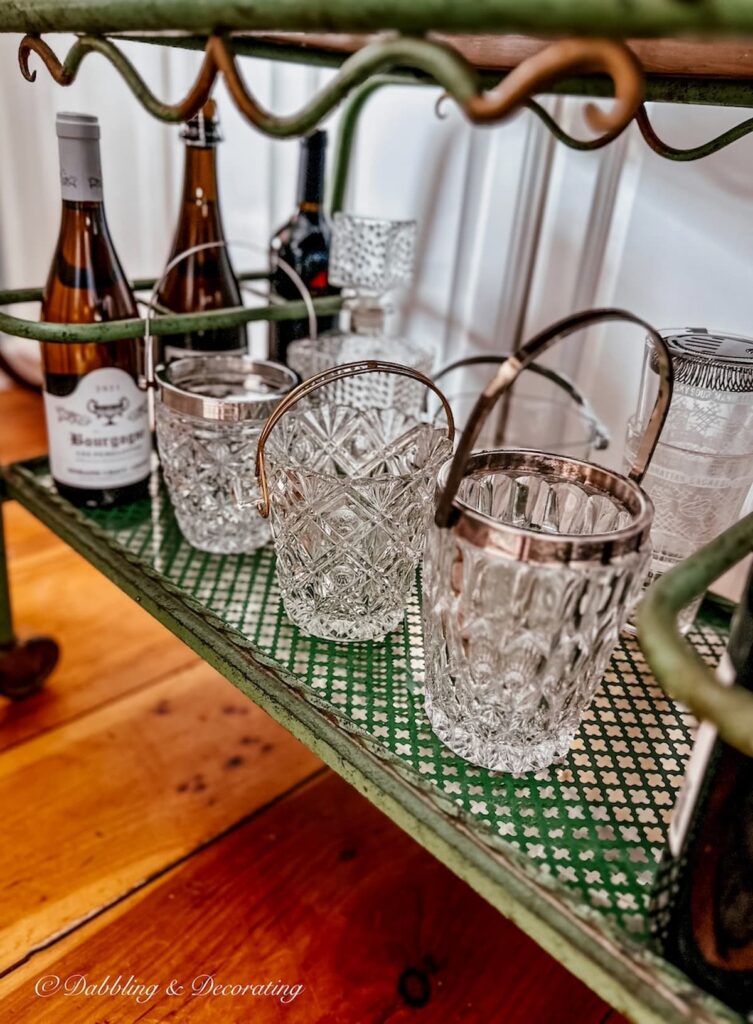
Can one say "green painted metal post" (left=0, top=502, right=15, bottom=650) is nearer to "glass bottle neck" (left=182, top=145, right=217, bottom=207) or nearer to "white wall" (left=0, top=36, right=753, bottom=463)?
"glass bottle neck" (left=182, top=145, right=217, bottom=207)

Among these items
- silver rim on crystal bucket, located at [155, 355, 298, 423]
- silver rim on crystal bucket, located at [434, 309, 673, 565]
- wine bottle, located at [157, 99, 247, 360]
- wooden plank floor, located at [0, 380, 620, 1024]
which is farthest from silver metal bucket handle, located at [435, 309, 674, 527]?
wine bottle, located at [157, 99, 247, 360]

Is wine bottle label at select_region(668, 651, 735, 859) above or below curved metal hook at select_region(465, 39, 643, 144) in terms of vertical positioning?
Result: below

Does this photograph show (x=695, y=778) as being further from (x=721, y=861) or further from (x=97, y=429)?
(x=97, y=429)

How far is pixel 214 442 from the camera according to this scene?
549 millimetres

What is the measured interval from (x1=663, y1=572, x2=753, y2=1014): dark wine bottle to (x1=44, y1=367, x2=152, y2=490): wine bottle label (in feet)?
1.46

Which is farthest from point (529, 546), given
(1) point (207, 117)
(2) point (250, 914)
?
(1) point (207, 117)

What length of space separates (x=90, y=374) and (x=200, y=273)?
0.19 metres

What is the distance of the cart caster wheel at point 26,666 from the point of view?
697 millimetres

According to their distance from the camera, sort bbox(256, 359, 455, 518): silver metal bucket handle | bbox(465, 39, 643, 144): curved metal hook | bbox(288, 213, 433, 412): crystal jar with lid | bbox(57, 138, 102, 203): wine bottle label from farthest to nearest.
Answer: bbox(288, 213, 433, 412): crystal jar with lid → bbox(57, 138, 102, 203): wine bottle label → bbox(256, 359, 455, 518): silver metal bucket handle → bbox(465, 39, 643, 144): curved metal hook

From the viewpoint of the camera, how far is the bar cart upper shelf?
0.24 meters

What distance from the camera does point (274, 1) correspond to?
264 mm

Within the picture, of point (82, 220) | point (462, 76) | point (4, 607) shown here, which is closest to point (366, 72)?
point (462, 76)

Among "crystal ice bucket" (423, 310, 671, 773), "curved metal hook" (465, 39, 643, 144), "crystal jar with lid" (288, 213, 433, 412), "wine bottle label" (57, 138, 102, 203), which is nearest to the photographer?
"curved metal hook" (465, 39, 643, 144)

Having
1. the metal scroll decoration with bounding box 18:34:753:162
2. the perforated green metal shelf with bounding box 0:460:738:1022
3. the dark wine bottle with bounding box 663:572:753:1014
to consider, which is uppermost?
the metal scroll decoration with bounding box 18:34:753:162
